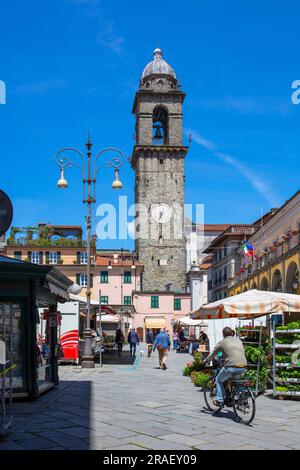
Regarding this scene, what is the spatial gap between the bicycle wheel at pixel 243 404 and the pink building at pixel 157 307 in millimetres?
57075

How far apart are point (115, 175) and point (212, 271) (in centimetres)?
5040

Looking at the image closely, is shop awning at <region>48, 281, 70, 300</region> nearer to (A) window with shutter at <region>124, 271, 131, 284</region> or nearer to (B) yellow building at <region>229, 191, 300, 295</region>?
(B) yellow building at <region>229, 191, 300, 295</region>

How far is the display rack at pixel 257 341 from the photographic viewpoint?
12240 mm

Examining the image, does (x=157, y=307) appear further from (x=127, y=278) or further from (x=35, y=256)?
(x=35, y=256)

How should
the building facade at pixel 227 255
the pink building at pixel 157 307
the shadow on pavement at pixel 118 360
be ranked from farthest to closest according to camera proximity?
the pink building at pixel 157 307, the building facade at pixel 227 255, the shadow on pavement at pixel 118 360

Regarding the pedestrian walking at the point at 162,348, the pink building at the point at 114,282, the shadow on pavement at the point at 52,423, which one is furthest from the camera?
the pink building at the point at 114,282

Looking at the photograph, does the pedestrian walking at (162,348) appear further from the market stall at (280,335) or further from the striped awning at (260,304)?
the striped awning at (260,304)

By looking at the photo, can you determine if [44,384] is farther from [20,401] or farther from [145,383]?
[145,383]

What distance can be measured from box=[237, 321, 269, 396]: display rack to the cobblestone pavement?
402mm

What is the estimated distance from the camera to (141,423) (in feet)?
28.1

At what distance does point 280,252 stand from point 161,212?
127 ft

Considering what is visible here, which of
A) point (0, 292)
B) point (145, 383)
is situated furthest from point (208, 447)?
point (145, 383)

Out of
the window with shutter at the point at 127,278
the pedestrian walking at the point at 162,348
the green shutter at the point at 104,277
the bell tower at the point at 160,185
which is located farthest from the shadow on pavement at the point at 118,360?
the bell tower at the point at 160,185

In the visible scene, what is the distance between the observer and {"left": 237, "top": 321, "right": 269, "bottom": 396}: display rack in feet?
40.2
